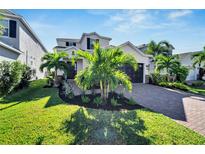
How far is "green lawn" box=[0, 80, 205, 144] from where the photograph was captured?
5.22 meters

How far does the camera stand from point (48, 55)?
52.4 ft

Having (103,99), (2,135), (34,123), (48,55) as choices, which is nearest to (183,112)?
(103,99)

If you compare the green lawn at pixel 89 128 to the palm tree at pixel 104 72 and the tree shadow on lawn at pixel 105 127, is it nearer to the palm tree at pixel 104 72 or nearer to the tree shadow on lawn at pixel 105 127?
the tree shadow on lawn at pixel 105 127

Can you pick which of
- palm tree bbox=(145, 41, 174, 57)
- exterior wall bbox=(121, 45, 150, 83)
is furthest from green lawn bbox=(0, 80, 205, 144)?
palm tree bbox=(145, 41, 174, 57)

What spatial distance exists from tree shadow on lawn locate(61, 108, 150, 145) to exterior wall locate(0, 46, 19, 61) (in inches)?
319

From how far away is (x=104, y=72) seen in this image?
8.55 m

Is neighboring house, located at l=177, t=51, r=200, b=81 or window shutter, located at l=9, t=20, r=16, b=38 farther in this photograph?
neighboring house, located at l=177, t=51, r=200, b=81

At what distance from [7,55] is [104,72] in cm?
874

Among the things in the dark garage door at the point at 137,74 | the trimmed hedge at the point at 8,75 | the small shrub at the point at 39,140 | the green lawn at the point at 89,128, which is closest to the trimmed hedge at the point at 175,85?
the dark garage door at the point at 137,74

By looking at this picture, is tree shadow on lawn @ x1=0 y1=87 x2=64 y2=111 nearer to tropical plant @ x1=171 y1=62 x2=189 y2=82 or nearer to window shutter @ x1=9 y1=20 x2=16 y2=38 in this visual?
window shutter @ x1=9 y1=20 x2=16 y2=38

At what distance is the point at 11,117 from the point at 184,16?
1089 centimetres

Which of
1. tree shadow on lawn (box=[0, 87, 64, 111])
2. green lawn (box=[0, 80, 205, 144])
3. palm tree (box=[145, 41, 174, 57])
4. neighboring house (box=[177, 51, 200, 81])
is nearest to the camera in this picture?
green lawn (box=[0, 80, 205, 144])

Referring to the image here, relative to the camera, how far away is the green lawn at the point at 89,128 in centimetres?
522
